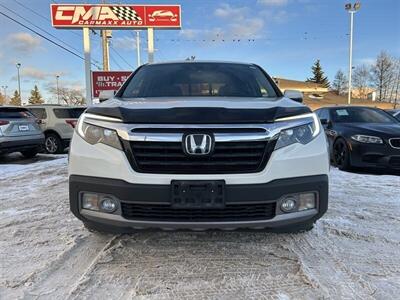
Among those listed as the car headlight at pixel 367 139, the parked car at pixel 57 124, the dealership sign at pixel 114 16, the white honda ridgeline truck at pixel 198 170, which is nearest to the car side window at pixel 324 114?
the car headlight at pixel 367 139

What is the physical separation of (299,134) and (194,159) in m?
0.84

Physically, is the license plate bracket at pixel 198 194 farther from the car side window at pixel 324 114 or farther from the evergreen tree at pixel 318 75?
the evergreen tree at pixel 318 75

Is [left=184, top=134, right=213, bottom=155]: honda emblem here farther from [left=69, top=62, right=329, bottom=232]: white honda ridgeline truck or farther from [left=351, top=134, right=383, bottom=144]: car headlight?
[left=351, top=134, right=383, bottom=144]: car headlight

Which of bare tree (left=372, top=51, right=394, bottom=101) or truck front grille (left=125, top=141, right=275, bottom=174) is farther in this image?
bare tree (left=372, top=51, right=394, bottom=101)

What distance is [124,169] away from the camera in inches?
111

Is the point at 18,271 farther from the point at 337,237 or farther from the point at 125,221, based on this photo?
the point at 337,237

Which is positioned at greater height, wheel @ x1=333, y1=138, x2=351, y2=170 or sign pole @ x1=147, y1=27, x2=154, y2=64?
sign pole @ x1=147, y1=27, x2=154, y2=64

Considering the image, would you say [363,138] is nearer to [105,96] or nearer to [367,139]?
[367,139]

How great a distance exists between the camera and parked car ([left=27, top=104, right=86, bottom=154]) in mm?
12445

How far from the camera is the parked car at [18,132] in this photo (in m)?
9.84

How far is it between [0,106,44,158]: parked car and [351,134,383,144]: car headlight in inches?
310

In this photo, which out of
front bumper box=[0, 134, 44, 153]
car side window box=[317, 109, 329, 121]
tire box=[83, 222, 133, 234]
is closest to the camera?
tire box=[83, 222, 133, 234]

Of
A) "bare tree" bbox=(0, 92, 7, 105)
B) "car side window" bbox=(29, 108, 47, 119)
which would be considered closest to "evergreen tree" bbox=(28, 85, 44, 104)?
"bare tree" bbox=(0, 92, 7, 105)

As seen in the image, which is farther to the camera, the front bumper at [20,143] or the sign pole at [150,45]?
the sign pole at [150,45]
